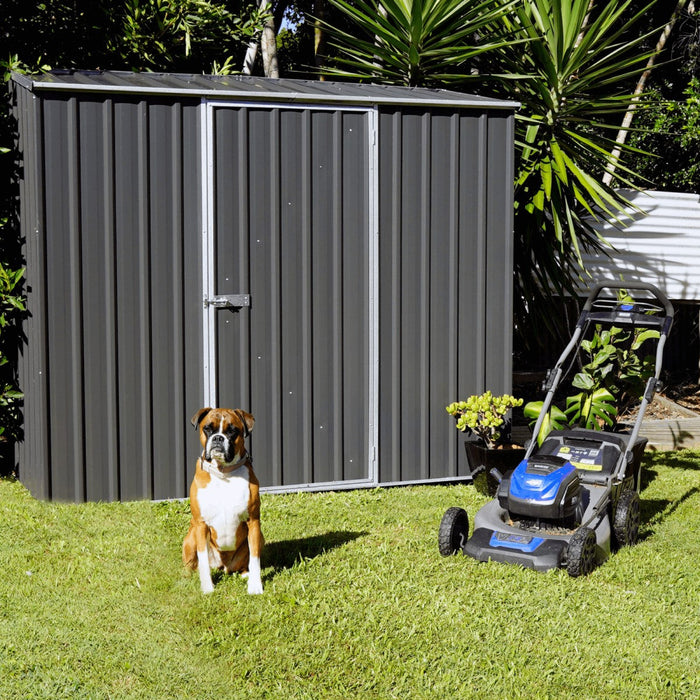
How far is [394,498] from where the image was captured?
5.94m

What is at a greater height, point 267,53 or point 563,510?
point 267,53

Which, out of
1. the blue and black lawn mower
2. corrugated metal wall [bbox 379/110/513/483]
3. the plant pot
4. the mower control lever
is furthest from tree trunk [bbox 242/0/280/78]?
the mower control lever

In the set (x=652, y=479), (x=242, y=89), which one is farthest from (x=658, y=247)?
(x=242, y=89)

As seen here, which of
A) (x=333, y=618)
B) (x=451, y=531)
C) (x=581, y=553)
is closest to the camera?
(x=333, y=618)

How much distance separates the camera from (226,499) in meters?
4.01

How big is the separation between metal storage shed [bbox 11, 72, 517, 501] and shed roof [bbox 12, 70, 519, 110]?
0.02 meters

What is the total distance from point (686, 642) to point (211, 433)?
82.2 inches

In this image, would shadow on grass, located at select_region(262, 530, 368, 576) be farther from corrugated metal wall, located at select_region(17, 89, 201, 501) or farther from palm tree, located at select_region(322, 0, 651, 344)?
palm tree, located at select_region(322, 0, 651, 344)

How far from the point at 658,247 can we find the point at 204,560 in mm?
5651

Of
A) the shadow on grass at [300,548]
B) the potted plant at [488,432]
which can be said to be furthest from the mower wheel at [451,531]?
the potted plant at [488,432]

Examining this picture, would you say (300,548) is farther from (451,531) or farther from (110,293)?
(110,293)

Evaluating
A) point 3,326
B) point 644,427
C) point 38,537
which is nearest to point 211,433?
point 38,537

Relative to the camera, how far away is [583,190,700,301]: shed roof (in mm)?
8211

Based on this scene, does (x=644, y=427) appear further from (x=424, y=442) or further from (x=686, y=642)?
(x=686, y=642)
